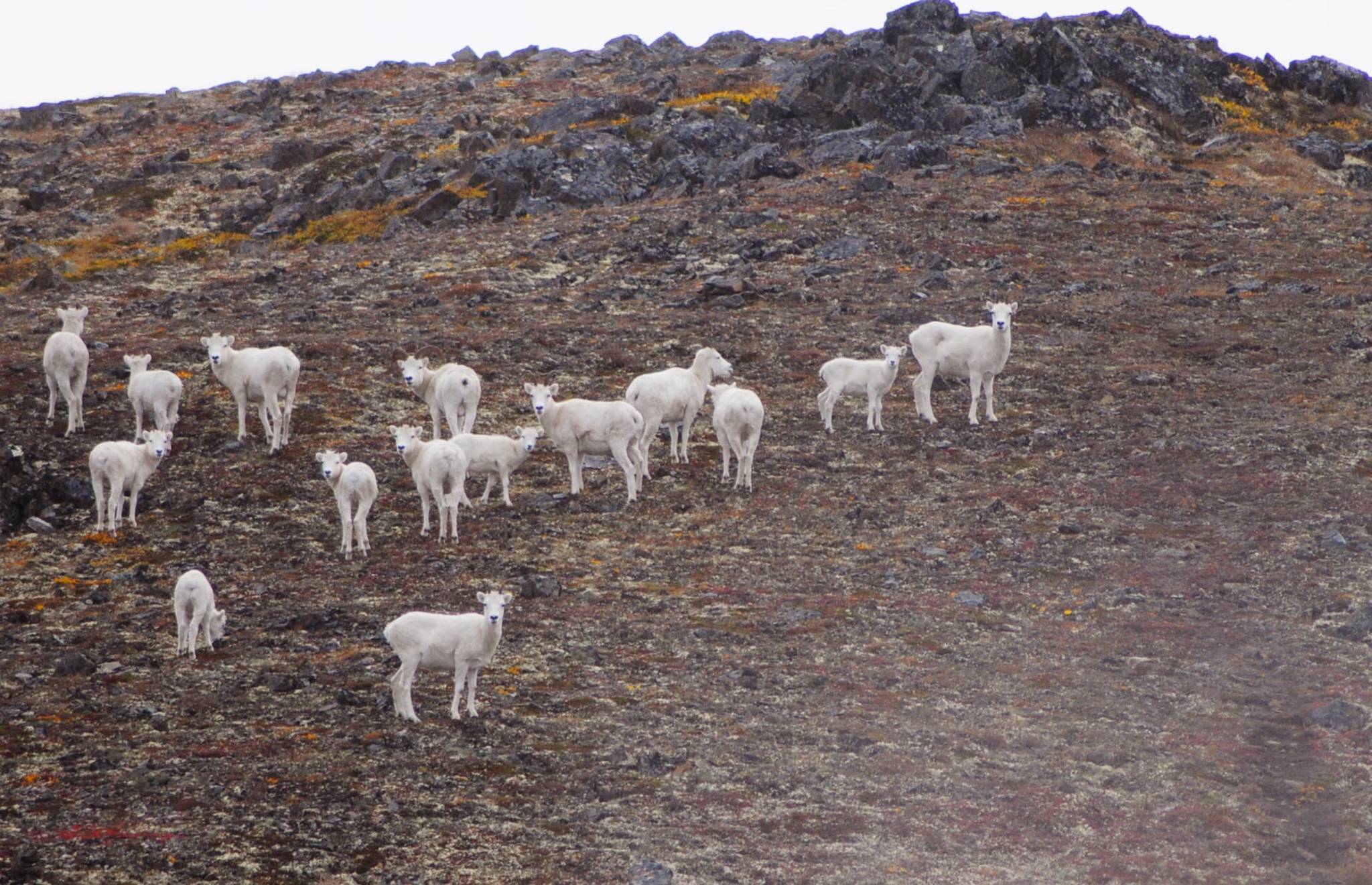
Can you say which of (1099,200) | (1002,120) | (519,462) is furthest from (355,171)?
(519,462)

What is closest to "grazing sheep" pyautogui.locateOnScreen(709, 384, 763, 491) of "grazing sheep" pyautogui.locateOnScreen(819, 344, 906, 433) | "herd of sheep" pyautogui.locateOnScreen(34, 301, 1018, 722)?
"herd of sheep" pyautogui.locateOnScreen(34, 301, 1018, 722)

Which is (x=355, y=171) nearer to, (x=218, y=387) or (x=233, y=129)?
(x=233, y=129)

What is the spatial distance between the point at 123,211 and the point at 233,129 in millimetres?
17402

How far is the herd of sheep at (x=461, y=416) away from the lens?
21422 mm

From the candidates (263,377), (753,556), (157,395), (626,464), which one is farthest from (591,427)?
(157,395)

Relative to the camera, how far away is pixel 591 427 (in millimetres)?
23531

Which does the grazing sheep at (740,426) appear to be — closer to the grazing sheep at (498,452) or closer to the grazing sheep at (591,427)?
the grazing sheep at (591,427)

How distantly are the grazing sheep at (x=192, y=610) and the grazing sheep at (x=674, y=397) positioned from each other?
341 inches

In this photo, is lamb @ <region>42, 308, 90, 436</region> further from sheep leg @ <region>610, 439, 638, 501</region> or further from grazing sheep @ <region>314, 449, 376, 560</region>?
sheep leg @ <region>610, 439, 638, 501</region>

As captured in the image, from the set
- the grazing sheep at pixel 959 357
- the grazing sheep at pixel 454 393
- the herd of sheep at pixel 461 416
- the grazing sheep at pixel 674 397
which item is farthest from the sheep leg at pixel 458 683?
the grazing sheep at pixel 959 357

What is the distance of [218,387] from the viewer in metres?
29.5

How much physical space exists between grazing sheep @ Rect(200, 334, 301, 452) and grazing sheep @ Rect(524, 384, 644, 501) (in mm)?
5053

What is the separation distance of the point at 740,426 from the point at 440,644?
10.3 metres

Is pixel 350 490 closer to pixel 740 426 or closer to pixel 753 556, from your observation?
pixel 753 556
